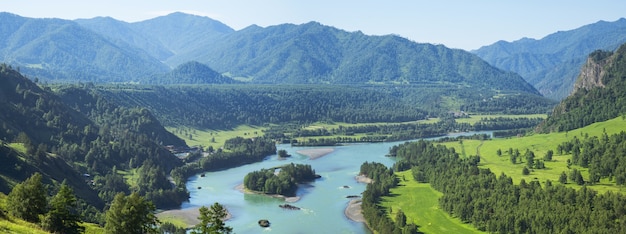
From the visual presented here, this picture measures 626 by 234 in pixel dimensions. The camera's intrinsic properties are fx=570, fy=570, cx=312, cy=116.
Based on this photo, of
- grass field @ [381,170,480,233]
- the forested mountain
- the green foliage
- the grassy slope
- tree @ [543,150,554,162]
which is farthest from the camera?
tree @ [543,150,554,162]

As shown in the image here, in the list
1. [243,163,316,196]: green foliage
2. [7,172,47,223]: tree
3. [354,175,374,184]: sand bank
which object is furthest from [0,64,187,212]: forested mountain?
[7,172,47,223]: tree

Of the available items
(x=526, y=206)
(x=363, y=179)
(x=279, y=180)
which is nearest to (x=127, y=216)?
(x=526, y=206)

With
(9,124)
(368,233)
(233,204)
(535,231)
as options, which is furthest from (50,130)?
(535,231)

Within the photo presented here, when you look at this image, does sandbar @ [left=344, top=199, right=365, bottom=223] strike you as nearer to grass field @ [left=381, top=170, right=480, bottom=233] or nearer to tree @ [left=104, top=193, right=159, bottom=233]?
grass field @ [left=381, top=170, right=480, bottom=233]

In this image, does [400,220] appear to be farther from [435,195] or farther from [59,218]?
[59,218]

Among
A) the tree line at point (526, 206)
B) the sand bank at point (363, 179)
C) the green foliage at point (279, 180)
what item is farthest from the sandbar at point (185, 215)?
the sand bank at point (363, 179)

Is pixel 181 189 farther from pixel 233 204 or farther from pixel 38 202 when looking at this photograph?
pixel 38 202

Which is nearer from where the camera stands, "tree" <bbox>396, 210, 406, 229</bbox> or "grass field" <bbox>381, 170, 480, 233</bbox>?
"tree" <bbox>396, 210, 406, 229</bbox>
